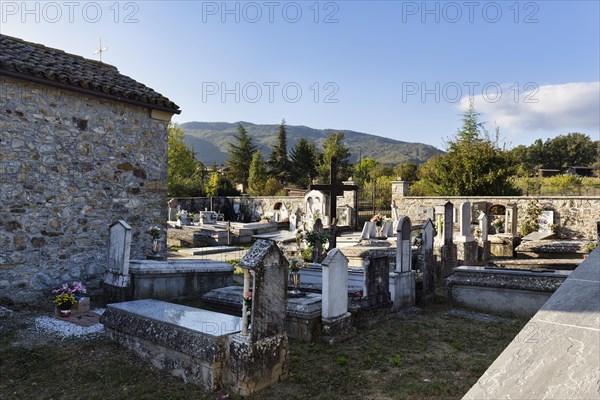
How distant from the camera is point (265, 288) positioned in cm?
419

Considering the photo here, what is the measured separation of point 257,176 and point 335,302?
1339 inches

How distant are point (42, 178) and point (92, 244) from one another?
151 centimetres

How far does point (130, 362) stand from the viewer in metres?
4.67

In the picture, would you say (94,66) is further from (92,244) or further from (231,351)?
(231,351)

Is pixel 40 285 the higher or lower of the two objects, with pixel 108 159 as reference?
lower

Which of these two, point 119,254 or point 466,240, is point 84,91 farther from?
point 466,240

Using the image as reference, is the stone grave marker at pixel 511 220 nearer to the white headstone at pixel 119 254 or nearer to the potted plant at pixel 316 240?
the potted plant at pixel 316 240

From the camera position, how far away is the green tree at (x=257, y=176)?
37.0 m

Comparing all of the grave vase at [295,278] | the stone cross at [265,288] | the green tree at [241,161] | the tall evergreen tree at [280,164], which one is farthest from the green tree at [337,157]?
the stone cross at [265,288]

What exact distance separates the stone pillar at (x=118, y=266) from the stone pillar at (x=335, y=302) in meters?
3.39

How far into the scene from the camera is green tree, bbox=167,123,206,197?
96.9ft

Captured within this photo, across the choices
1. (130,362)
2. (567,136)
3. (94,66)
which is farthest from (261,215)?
(567,136)

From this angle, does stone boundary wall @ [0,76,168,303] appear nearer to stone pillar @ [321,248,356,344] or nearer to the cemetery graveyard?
the cemetery graveyard

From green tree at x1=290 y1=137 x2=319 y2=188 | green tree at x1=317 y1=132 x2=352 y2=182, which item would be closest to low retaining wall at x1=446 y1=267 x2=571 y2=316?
green tree at x1=317 y1=132 x2=352 y2=182
